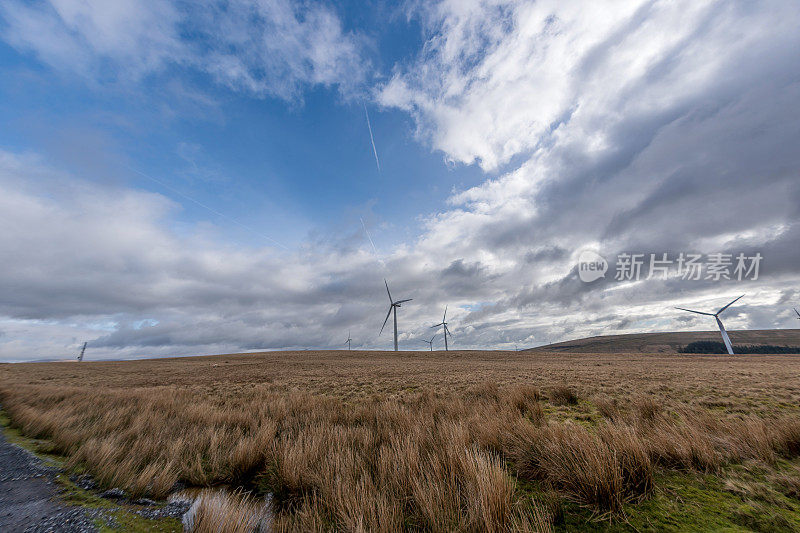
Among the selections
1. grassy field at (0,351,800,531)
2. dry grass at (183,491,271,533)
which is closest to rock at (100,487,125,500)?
grassy field at (0,351,800,531)

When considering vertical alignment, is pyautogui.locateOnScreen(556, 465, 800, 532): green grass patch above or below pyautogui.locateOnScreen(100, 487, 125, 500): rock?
above

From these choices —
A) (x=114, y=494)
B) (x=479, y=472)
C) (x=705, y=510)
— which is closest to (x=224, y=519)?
(x=114, y=494)

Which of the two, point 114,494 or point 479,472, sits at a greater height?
point 479,472

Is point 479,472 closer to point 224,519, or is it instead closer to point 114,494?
point 224,519

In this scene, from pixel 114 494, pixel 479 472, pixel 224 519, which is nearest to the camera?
pixel 224 519

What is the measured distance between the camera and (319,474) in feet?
16.1

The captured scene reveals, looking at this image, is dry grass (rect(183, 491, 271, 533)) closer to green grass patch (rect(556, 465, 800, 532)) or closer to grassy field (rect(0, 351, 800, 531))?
grassy field (rect(0, 351, 800, 531))

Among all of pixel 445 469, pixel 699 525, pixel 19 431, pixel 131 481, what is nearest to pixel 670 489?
pixel 699 525

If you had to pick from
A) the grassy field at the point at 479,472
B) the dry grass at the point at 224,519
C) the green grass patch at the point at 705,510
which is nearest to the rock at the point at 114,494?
the grassy field at the point at 479,472

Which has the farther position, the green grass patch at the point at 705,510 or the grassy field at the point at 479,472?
the grassy field at the point at 479,472

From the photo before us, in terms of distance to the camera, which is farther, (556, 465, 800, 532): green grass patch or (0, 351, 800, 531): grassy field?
(0, 351, 800, 531): grassy field

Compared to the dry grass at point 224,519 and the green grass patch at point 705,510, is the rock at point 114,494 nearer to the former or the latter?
the dry grass at point 224,519

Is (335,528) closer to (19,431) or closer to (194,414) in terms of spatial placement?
(194,414)

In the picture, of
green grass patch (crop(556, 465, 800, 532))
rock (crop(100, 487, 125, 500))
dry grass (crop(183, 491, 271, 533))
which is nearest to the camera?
green grass patch (crop(556, 465, 800, 532))
